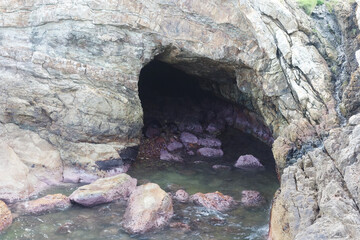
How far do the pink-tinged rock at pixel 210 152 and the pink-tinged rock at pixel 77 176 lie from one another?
611 cm

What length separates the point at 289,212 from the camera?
7824 mm

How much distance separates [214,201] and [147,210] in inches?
103

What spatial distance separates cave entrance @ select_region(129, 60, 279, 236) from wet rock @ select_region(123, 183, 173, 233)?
0.46 meters

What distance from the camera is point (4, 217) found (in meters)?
9.08

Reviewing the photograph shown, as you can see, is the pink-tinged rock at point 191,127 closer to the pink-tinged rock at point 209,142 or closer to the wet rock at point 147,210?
the pink-tinged rock at point 209,142

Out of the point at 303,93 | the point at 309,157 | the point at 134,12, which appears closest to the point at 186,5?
the point at 134,12

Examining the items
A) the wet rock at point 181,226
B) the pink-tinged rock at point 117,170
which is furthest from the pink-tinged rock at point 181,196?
the pink-tinged rock at point 117,170

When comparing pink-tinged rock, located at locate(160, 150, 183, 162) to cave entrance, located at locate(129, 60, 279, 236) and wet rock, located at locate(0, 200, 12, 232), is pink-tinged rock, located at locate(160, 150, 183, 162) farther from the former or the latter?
wet rock, located at locate(0, 200, 12, 232)

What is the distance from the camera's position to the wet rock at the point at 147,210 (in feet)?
30.2

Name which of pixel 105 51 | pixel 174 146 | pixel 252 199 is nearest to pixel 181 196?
pixel 252 199

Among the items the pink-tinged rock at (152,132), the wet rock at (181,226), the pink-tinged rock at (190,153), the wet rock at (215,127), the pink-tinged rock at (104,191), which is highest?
the wet rock at (215,127)

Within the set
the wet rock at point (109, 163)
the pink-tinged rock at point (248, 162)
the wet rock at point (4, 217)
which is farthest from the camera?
the pink-tinged rock at point (248, 162)

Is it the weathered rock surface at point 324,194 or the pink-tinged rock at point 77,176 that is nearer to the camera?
the weathered rock surface at point 324,194

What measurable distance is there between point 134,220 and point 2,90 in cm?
730
